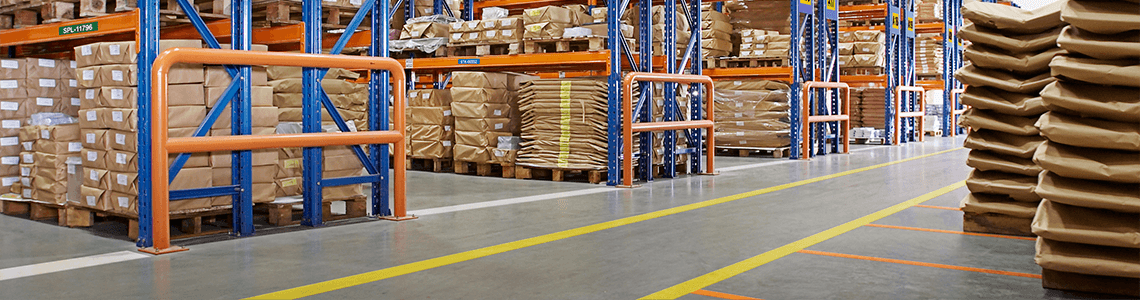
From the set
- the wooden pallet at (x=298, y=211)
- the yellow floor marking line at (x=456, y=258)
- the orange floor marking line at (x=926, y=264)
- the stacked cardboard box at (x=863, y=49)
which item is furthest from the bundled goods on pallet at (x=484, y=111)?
the stacked cardboard box at (x=863, y=49)

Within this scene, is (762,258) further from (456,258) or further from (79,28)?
(79,28)

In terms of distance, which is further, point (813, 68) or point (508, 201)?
point (813, 68)

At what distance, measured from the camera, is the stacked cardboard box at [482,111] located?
10383mm

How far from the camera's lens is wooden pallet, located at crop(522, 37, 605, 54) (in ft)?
31.3

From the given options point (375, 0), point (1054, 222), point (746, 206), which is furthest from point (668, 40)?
point (1054, 222)

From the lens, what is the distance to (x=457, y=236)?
5684 mm

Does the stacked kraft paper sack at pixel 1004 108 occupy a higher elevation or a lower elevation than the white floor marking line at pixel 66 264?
higher

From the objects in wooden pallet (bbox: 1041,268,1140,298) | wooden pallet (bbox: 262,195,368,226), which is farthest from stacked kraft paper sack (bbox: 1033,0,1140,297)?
wooden pallet (bbox: 262,195,368,226)

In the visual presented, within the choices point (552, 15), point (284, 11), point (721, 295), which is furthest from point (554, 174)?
point (721, 295)

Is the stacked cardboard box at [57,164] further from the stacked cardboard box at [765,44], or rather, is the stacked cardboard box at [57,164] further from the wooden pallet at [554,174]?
the stacked cardboard box at [765,44]

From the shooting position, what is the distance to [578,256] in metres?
4.93

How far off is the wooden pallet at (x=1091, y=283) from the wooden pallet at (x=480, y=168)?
7293mm

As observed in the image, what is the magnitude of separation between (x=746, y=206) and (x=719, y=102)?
761 centimetres

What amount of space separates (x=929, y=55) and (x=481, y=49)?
1588 centimetres
